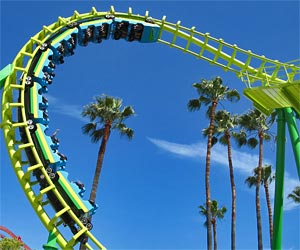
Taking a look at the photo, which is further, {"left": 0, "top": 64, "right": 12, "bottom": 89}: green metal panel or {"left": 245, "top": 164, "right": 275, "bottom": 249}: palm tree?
{"left": 245, "top": 164, "right": 275, "bottom": 249}: palm tree

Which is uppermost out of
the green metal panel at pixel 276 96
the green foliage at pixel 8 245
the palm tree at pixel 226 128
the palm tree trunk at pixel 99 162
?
the palm tree at pixel 226 128

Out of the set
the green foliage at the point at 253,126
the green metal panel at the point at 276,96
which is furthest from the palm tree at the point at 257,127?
the green metal panel at the point at 276,96

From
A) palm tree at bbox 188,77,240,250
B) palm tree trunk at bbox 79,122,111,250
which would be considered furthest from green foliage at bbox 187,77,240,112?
palm tree trunk at bbox 79,122,111,250

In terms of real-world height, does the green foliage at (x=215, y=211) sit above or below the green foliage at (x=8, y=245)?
above

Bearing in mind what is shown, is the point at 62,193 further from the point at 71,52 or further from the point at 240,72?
the point at 240,72

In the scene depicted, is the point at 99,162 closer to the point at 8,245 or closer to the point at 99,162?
the point at 99,162

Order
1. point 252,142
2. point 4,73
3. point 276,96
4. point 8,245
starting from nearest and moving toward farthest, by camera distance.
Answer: point 4,73 < point 276,96 < point 8,245 < point 252,142

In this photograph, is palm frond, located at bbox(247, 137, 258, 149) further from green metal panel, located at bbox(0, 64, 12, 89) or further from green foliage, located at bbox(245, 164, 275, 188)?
green metal panel, located at bbox(0, 64, 12, 89)

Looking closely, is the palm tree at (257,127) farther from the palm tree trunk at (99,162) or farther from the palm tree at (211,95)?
the palm tree trunk at (99,162)

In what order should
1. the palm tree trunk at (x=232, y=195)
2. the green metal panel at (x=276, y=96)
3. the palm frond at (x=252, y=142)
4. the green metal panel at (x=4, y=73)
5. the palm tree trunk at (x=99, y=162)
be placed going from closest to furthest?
the green metal panel at (x=4, y=73)
the green metal panel at (x=276, y=96)
the palm tree trunk at (x=99, y=162)
the palm tree trunk at (x=232, y=195)
the palm frond at (x=252, y=142)

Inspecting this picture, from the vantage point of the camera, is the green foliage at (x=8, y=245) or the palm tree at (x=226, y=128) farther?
the palm tree at (x=226, y=128)

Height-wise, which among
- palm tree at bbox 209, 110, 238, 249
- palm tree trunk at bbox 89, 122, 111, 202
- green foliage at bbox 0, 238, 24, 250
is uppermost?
palm tree at bbox 209, 110, 238, 249

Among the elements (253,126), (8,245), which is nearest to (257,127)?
(253,126)

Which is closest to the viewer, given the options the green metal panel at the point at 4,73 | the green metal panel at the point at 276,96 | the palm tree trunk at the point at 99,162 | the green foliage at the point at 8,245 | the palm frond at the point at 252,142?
the green metal panel at the point at 4,73
